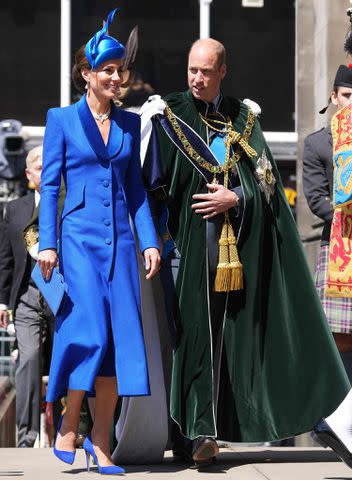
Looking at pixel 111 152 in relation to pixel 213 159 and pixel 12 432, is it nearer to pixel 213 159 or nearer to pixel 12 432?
pixel 213 159

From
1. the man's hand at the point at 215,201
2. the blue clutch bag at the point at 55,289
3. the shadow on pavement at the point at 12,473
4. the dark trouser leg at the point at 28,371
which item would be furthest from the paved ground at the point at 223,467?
the dark trouser leg at the point at 28,371

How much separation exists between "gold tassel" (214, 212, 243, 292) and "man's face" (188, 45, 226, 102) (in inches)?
25.9

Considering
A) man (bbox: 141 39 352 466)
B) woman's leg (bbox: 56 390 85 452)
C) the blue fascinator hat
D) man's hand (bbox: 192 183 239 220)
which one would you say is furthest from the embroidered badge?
woman's leg (bbox: 56 390 85 452)

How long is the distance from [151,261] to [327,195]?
164 centimetres

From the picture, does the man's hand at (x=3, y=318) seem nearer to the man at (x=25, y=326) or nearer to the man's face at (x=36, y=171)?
the man at (x=25, y=326)

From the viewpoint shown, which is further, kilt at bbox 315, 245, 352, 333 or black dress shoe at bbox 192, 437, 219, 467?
kilt at bbox 315, 245, 352, 333

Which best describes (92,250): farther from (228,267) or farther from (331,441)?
(331,441)

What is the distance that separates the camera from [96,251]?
6082 mm

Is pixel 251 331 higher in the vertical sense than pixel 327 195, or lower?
→ lower

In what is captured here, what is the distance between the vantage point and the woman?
5.99 metres

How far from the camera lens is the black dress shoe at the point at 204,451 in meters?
6.32

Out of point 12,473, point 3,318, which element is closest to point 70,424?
point 12,473

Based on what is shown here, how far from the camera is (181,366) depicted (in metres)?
6.49

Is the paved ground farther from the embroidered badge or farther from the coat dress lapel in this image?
the coat dress lapel
